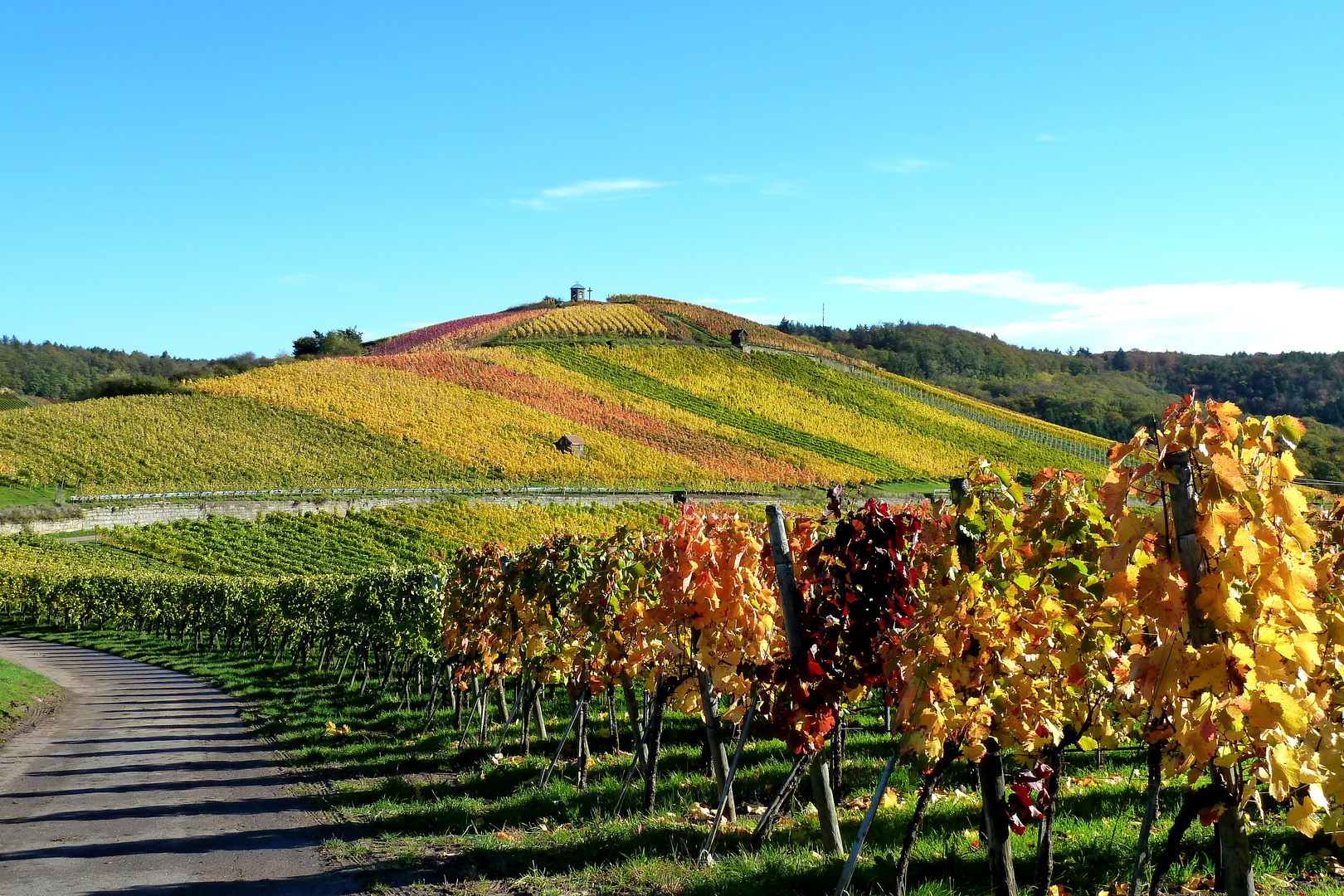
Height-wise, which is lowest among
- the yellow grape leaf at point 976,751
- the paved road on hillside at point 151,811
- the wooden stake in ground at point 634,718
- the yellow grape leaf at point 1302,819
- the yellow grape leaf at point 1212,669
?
the paved road on hillside at point 151,811

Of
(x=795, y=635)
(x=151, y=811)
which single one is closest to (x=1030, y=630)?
(x=795, y=635)

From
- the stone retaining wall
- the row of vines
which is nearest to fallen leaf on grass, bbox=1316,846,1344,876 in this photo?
the row of vines

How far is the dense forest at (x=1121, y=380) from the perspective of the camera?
104 m

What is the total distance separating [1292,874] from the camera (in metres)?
5.76

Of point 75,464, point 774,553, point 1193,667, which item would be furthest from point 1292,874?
point 75,464

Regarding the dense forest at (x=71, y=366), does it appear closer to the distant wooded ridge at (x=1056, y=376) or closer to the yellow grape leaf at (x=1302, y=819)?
the distant wooded ridge at (x=1056, y=376)

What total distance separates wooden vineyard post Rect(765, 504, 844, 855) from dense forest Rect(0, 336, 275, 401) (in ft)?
316

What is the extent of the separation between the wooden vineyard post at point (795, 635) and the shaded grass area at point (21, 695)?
13.2 metres

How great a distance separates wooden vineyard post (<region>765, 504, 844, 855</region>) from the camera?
6.35m

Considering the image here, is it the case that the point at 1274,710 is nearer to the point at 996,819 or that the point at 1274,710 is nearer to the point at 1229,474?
the point at 1229,474

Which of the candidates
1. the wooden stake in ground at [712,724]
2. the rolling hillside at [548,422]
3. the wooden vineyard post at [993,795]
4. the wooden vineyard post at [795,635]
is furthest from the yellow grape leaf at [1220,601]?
the rolling hillside at [548,422]

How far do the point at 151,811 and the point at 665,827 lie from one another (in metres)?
5.58

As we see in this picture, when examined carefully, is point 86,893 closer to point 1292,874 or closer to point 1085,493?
point 1085,493

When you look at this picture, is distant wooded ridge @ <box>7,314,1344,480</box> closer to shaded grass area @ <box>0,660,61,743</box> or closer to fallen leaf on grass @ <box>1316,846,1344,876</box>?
shaded grass area @ <box>0,660,61,743</box>
